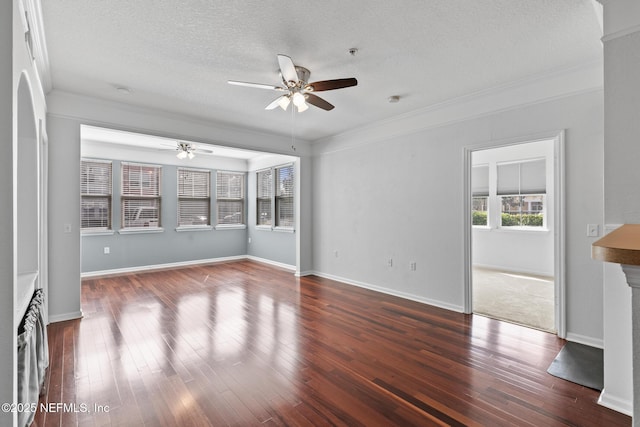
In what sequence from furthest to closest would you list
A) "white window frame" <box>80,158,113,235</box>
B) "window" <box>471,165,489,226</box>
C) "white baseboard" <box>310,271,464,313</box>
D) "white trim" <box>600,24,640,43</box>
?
1. "window" <box>471,165,489,226</box>
2. "white window frame" <box>80,158,113,235</box>
3. "white baseboard" <box>310,271,464,313</box>
4. "white trim" <box>600,24,640,43</box>

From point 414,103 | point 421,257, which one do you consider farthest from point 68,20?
point 421,257

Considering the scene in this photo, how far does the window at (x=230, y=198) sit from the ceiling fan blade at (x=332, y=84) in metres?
5.60

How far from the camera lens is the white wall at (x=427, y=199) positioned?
295 centimetres

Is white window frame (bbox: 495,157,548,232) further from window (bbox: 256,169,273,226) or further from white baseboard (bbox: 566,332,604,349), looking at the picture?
window (bbox: 256,169,273,226)

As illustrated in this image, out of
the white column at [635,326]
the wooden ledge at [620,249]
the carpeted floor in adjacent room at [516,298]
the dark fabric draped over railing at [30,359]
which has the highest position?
the wooden ledge at [620,249]

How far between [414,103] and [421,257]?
84.6 inches

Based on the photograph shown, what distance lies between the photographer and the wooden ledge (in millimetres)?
915

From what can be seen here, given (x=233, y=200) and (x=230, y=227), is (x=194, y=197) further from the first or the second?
(x=230, y=227)

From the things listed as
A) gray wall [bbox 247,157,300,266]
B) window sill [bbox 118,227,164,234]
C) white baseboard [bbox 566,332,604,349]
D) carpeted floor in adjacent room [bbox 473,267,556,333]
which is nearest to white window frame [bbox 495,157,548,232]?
carpeted floor in adjacent room [bbox 473,267,556,333]

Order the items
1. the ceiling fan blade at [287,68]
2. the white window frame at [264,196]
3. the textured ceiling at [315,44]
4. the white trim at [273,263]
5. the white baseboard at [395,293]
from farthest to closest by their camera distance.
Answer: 1. the white window frame at [264,196]
2. the white trim at [273,263]
3. the white baseboard at [395,293]
4. the ceiling fan blade at [287,68]
5. the textured ceiling at [315,44]

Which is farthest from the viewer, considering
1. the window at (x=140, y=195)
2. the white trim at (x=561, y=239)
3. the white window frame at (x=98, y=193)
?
the window at (x=140, y=195)

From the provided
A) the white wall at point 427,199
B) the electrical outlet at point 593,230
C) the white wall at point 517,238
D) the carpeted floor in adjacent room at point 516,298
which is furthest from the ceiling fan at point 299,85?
the white wall at point 517,238

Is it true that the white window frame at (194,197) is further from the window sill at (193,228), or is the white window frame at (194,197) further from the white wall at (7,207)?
the white wall at (7,207)

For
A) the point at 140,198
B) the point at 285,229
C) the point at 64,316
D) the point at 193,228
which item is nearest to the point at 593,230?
the point at 285,229
